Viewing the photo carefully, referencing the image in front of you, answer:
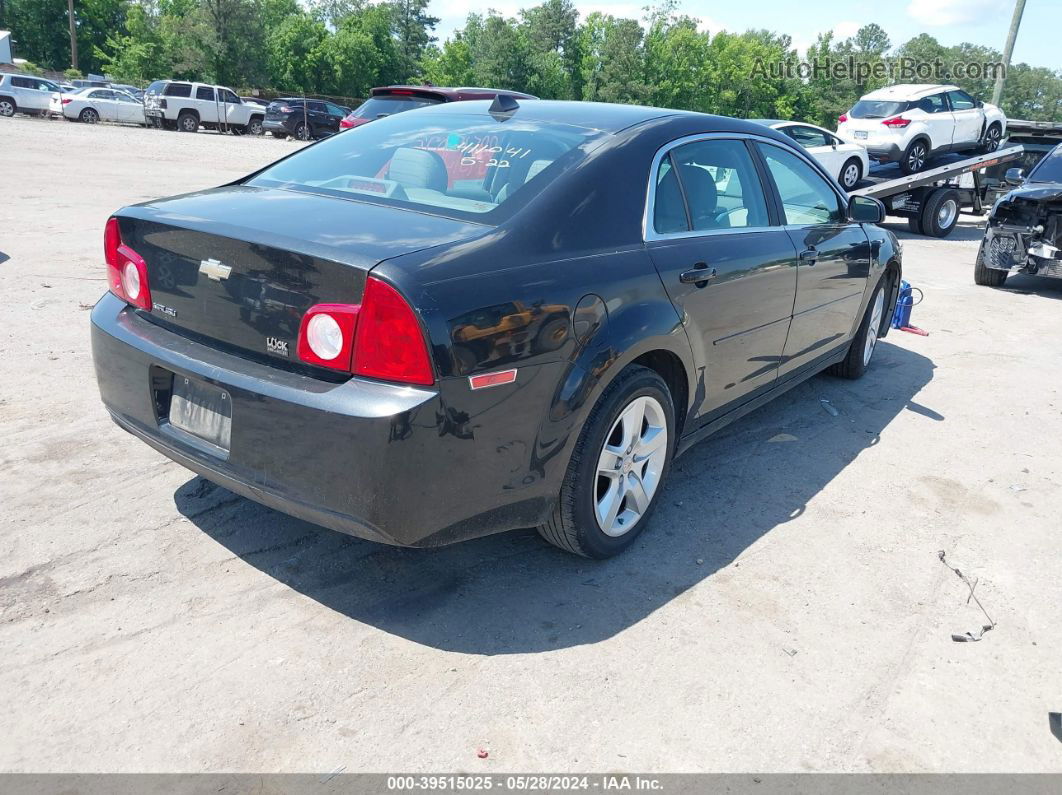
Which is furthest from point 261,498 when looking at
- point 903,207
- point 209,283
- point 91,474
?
point 903,207

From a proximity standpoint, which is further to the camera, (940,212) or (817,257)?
(940,212)

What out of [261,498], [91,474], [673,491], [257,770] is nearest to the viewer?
[257,770]

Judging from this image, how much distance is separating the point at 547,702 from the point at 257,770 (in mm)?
881

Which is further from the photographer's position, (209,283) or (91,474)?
(91,474)

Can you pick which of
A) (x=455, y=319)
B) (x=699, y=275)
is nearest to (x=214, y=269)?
(x=455, y=319)

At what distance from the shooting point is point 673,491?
170 inches

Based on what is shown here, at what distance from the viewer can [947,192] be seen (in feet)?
48.4

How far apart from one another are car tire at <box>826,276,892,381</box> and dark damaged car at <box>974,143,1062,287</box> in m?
4.38

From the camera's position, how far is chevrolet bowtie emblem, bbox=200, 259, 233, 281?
2.94 m

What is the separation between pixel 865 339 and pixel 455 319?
432 cm

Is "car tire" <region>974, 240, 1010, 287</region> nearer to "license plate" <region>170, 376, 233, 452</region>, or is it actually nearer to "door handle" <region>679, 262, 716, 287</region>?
"door handle" <region>679, 262, 716, 287</region>

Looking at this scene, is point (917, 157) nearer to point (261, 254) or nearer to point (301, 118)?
point (261, 254)

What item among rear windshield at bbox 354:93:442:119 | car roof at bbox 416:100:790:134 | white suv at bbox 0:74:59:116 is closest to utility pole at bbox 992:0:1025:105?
rear windshield at bbox 354:93:442:119

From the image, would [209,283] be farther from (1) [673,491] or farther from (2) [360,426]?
(1) [673,491]
